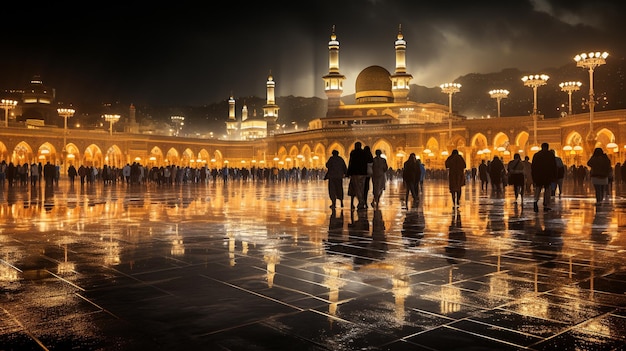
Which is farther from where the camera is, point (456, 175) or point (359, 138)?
point (359, 138)

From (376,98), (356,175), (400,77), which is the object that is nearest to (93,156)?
(376,98)

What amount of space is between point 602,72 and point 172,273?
76.9m

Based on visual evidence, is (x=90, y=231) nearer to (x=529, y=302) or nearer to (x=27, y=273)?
(x=27, y=273)

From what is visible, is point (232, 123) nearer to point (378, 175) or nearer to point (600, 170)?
point (378, 175)

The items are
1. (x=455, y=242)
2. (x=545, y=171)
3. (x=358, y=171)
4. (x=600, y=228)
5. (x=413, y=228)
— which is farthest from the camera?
(x=358, y=171)

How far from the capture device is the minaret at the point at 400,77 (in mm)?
54594

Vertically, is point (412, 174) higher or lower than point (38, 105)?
lower

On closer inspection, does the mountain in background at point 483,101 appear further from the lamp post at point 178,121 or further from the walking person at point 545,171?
the walking person at point 545,171

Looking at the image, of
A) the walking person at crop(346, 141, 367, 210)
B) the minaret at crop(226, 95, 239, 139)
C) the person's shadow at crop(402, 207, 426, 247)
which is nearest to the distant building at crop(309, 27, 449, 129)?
the minaret at crop(226, 95, 239, 139)

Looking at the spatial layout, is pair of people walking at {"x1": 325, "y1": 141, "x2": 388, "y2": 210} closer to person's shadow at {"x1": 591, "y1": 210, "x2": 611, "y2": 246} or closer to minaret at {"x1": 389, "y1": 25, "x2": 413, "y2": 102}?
person's shadow at {"x1": 591, "y1": 210, "x2": 611, "y2": 246}

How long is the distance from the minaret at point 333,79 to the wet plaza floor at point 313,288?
167 feet

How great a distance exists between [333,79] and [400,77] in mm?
6915

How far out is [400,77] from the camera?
2152 inches

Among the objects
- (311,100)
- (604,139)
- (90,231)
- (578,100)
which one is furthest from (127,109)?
(90,231)
